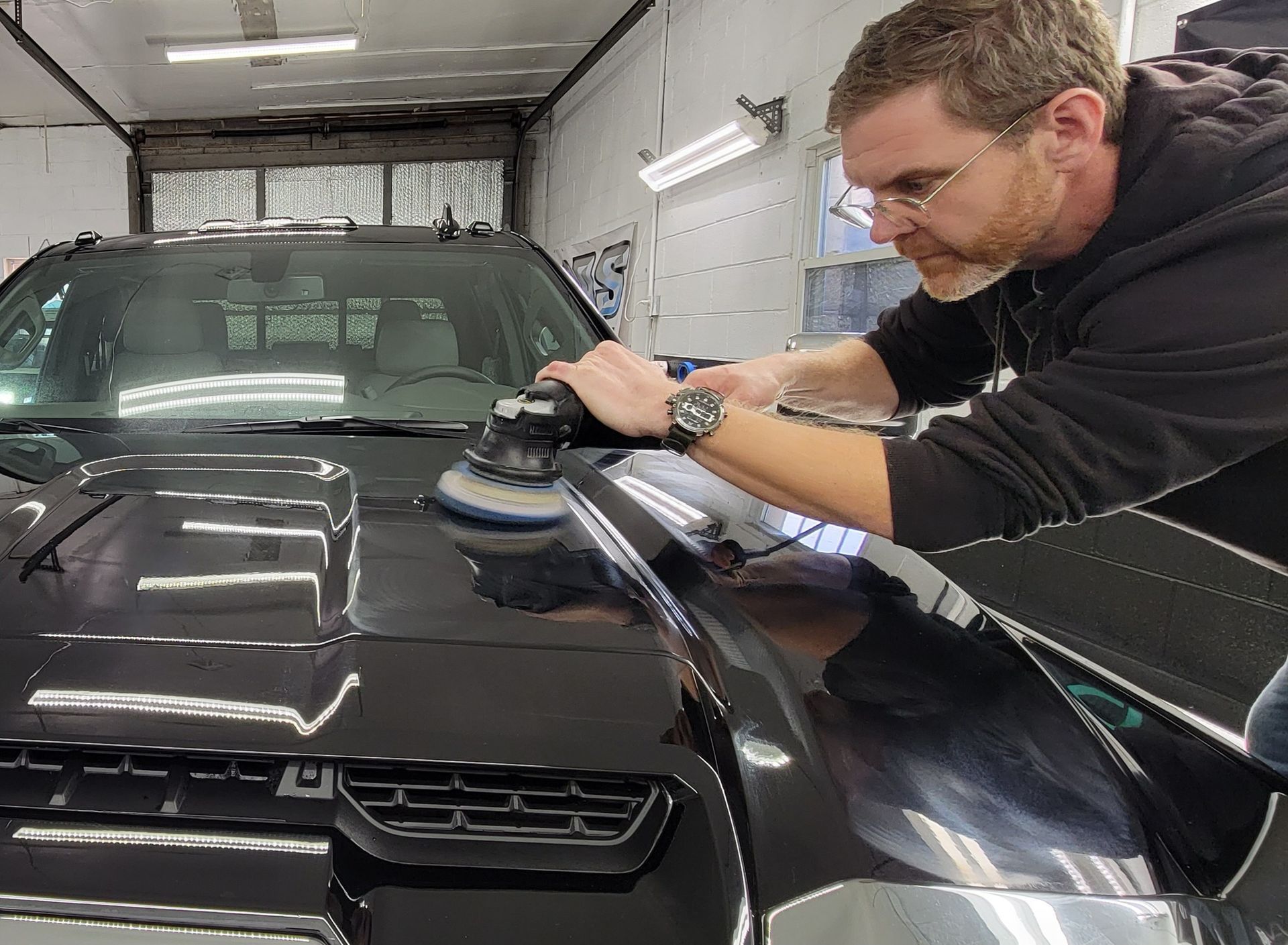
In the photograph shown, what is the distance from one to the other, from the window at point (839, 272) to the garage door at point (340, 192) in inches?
226

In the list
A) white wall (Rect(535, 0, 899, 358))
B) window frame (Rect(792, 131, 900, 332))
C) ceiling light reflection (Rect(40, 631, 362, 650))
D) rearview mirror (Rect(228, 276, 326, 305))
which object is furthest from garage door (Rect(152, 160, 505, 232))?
ceiling light reflection (Rect(40, 631, 362, 650))

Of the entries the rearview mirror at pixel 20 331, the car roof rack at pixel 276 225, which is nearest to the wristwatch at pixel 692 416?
the car roof rack at pixel 276 225

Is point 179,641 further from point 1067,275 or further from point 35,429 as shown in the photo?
point 1067,275

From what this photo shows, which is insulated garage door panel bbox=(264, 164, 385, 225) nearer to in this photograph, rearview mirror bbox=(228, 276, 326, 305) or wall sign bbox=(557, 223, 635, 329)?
wall sign bbox=(557, 223, 635, 329)

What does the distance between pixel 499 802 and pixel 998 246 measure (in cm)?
103

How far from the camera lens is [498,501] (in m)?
1.16

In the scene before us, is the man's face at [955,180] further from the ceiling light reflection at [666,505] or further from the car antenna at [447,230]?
the car antenna at [447,230]

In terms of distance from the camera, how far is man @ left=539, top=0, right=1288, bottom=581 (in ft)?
3.33

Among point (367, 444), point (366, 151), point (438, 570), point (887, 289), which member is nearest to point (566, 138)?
point (366, 151)

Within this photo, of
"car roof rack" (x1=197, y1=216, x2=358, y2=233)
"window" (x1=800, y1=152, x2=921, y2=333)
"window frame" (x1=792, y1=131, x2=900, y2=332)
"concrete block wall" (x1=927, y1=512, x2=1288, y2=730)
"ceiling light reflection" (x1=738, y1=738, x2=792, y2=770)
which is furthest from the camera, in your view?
"window frame" (x1=792, y1=131, x2=900, y2=332)

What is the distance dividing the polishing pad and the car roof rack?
1.06 meters

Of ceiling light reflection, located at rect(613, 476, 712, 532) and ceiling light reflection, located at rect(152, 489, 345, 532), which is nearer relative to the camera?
ceiling light reflection, located at rect(152, 489, 345, 532)

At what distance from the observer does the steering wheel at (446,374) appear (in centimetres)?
172

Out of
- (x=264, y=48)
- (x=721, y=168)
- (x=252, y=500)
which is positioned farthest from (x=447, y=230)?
(x=264, y=48)
